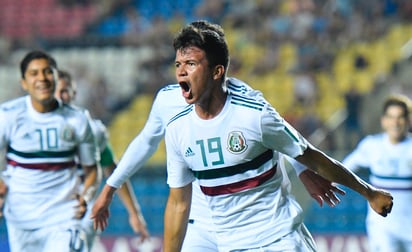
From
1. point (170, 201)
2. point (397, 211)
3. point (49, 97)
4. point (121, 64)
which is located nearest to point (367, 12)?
point (121, 64)

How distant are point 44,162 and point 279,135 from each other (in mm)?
2515

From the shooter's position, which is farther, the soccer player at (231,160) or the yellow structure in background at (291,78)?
the yellow structure in background at (291,78)

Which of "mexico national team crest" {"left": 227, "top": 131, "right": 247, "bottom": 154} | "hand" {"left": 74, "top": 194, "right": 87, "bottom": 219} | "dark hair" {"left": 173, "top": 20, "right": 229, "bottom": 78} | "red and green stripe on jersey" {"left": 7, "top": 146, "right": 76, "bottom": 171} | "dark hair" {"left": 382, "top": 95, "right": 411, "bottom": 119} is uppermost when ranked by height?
"dark hair" {"left": 173, "top": 20, "right": 229, "bottom": 78}

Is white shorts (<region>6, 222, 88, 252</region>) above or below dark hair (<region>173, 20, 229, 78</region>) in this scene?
below

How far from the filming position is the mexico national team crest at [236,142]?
4.84 meters

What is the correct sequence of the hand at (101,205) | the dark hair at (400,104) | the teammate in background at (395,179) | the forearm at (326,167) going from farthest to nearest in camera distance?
the teammate in background at (395,179) < the dark hair at (400,104) < the hand at (101,205) < the forearm at (326,167)

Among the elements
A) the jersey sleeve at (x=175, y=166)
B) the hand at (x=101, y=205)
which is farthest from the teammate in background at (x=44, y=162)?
the jersey sleeve at (x=175, y=166)

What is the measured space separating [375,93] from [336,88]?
622 millimetres

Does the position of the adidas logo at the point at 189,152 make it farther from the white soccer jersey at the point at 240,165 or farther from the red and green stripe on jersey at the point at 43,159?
the red and green stripe on jersey at the point at 43,159

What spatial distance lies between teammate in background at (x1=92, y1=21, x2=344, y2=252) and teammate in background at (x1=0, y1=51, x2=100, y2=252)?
2.41 ft

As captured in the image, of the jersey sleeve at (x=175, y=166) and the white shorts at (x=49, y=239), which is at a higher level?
the jersey sleeve at (x=175, y=166)

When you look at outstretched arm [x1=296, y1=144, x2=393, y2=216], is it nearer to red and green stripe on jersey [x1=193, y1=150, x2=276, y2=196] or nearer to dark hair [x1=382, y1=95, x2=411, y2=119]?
red and green stripe on jersey [x1=193, y1=150, x2=276, y2=196]

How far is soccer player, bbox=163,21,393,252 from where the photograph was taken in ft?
15.7

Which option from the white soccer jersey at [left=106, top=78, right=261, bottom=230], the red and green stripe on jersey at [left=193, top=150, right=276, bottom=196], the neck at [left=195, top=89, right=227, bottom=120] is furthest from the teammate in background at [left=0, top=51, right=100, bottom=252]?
the neck at [left=195, top=89, right=227, bottom=120]
